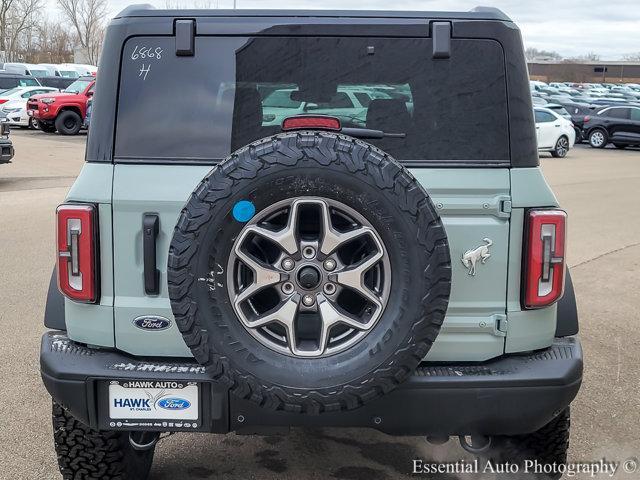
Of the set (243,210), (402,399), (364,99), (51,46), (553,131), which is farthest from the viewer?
(51,46)

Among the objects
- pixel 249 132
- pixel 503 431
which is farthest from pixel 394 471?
pixel 249 132

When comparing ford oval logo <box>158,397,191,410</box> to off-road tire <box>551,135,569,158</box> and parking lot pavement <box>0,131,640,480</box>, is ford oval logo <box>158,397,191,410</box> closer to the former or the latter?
parking lot pavement <box>0,131,640,480</box>

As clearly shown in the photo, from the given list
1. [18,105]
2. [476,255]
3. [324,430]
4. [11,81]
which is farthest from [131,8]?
[11,81]

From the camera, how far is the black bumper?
2785 millimetres

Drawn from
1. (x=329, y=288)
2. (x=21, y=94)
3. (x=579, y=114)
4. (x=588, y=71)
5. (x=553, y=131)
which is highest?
(x=588, y=71)

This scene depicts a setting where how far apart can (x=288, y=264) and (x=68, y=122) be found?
2479cm

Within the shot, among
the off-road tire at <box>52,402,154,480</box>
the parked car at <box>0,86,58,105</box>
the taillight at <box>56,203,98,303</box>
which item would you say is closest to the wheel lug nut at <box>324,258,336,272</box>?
the taillight at <box>56,203,98,303</box>

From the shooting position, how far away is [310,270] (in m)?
2.60

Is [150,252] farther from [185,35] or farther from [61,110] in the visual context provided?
[61,110]

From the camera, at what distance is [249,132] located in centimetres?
293

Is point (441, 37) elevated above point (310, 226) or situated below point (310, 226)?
above

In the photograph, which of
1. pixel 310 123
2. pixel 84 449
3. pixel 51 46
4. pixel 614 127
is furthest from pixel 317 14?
pixel 51 46

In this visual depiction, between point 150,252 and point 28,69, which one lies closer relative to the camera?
point 150,252

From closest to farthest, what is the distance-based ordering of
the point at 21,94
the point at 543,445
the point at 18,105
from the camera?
the point at 543,445
the point at 18,105
the point at 21,94
